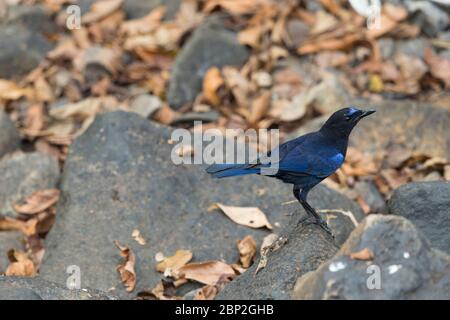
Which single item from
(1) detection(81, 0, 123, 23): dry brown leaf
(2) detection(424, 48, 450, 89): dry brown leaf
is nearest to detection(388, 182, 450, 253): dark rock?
(2) detection(424, 48, 450, 89): dry brown leaf

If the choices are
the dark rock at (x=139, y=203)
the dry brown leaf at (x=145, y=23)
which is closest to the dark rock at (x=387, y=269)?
the dark rock at (x=139, y=203)

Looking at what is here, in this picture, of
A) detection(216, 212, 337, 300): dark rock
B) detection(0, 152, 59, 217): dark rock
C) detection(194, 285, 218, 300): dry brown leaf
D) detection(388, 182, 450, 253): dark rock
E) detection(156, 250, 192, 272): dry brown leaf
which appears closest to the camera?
detection(216, 212, 337, 300): dark rock

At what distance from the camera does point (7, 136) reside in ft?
25.3

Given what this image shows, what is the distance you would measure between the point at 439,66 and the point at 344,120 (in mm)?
3673

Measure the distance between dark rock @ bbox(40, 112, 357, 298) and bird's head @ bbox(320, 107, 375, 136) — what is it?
106 centimetres

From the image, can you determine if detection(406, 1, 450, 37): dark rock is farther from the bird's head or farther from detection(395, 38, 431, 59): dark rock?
the bird's head

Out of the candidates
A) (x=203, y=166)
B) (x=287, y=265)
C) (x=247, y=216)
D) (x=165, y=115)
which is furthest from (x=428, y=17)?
(x=287, y=265)

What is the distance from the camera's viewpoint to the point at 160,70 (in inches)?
350

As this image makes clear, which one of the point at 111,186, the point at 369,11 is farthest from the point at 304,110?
the point at 111,186

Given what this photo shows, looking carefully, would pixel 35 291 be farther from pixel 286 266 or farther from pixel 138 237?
pixel 138 237

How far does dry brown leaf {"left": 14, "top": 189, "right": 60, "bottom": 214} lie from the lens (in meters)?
6.71

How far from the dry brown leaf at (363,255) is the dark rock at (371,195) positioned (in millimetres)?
3217

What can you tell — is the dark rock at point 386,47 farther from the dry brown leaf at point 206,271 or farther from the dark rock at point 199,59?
the dry brown leaf at point 206,271

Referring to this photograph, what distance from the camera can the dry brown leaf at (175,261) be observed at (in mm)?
5707
